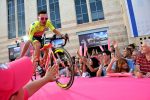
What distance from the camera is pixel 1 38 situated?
23.1m

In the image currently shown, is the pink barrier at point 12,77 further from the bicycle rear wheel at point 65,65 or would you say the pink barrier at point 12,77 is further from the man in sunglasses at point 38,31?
the man in sunglasses at point 38,31

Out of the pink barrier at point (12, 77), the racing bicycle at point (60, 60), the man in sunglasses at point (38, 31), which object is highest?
the man in sunglasses at point (38, 31)

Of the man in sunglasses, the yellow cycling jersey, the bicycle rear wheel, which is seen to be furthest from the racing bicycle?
the yellow cycling jersey

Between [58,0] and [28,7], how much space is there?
3132mm

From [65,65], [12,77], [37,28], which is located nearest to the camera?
[12,77]

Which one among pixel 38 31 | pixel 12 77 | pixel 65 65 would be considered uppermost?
pixel 38 31

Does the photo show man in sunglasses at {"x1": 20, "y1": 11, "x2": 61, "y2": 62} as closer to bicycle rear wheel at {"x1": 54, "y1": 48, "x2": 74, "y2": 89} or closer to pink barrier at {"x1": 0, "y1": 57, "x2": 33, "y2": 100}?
bicycle rear wheel at {"x1": 54, "y1": 48, "x2": 74, "y2": 89}

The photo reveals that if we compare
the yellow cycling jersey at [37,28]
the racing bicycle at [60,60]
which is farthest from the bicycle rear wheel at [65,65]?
the yellow cycling jersey at [37,28]

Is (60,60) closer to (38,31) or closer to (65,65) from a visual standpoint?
(65,65)

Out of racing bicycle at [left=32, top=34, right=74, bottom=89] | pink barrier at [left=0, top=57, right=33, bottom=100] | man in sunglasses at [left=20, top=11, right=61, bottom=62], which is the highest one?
man in sunglasses at [left=20, top=11, right=61, bottom=62]

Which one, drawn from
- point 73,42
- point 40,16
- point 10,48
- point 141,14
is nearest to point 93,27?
point 73,42

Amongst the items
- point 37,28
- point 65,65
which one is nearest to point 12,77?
point 65,65

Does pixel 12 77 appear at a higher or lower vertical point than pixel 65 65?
lower

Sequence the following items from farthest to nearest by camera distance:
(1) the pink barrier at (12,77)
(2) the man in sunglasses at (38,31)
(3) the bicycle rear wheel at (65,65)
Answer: (2) the man in sunglasses at (38,31)
(3) the bicycle rear wheel at (65,65)
(1) the pink barrier at (12,77)
